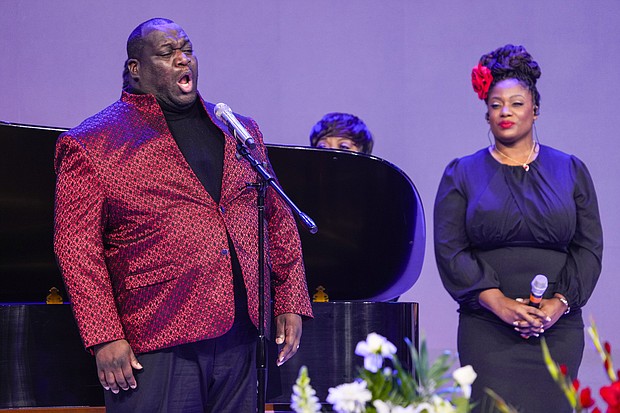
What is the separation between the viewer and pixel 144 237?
7.43 feet

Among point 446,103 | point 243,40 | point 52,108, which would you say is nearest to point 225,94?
point 243,40

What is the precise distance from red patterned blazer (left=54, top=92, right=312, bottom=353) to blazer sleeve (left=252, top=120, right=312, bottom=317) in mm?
143

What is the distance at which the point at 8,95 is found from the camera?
467 cm

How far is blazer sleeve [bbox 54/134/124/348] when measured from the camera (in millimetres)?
2143

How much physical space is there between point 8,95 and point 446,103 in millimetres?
2387

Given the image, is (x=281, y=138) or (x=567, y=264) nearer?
(x=567, y=264)

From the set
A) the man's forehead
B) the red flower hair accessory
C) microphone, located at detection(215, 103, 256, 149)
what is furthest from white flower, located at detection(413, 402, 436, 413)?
the red flower hair accessory

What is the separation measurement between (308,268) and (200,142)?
1204 millimetres

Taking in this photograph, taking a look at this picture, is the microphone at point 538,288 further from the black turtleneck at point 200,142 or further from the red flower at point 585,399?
the red flower at point 585,399

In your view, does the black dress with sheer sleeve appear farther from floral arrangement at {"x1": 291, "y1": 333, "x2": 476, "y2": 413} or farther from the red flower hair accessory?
floral arrangement at {"x1": 291, "y1": 333, "x2": 476, "y2": 413}

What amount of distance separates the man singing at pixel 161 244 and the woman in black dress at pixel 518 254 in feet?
1.99

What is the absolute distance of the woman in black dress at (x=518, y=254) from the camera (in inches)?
105

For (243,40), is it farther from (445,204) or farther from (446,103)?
(445,204)

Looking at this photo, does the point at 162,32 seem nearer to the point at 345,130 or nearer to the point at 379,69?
the point at 345,130
